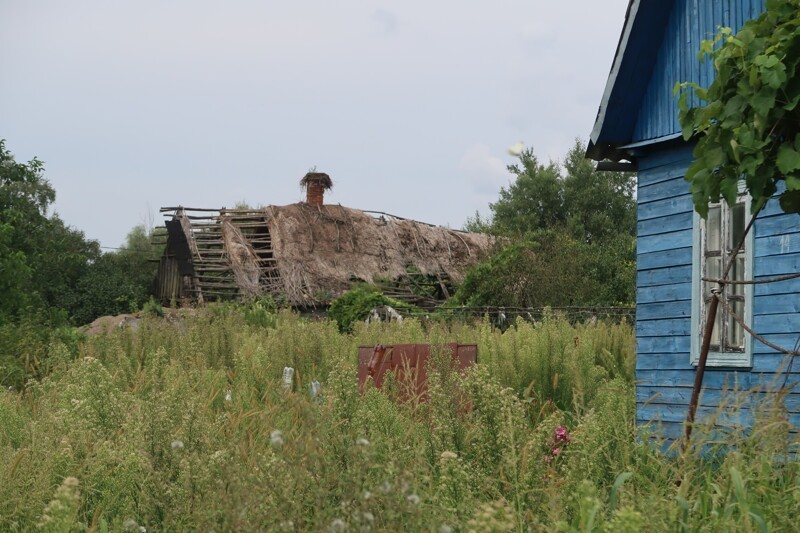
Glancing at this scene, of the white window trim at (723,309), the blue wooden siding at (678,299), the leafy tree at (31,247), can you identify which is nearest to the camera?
the blue wooden siding at (678,299)

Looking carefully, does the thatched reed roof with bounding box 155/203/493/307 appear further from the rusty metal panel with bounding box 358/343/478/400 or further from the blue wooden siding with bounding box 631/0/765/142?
the blue wooden siding with bounding box 631/0/765/142

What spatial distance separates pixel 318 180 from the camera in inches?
1211

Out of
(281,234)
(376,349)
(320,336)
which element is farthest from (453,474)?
(281,234)

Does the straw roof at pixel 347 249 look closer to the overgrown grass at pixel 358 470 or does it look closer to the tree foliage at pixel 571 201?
the tree foliage at pixel 571 201

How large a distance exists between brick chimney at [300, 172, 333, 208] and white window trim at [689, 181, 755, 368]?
23484 mm

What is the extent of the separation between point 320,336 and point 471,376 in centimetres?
694

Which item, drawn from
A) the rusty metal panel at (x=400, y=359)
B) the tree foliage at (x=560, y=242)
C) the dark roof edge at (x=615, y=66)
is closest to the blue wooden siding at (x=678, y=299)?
the dark roof edge at (x=615, y=66)

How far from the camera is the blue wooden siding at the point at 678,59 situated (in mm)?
7827

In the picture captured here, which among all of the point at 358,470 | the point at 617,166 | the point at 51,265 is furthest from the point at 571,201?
the point at 358,470

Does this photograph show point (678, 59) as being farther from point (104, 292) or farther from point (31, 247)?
point (104, 292)

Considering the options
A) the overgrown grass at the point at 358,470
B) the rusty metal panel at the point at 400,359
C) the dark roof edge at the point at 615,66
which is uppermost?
the dark roof edge at the point at 615,66

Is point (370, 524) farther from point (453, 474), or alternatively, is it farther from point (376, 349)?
point (376, 349)

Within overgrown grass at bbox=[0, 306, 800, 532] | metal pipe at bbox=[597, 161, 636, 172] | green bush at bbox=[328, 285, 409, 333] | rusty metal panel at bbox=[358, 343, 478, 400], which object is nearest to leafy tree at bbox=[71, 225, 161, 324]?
green bush at bbox=[328, 285, 409, 333]

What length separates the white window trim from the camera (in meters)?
7.36
